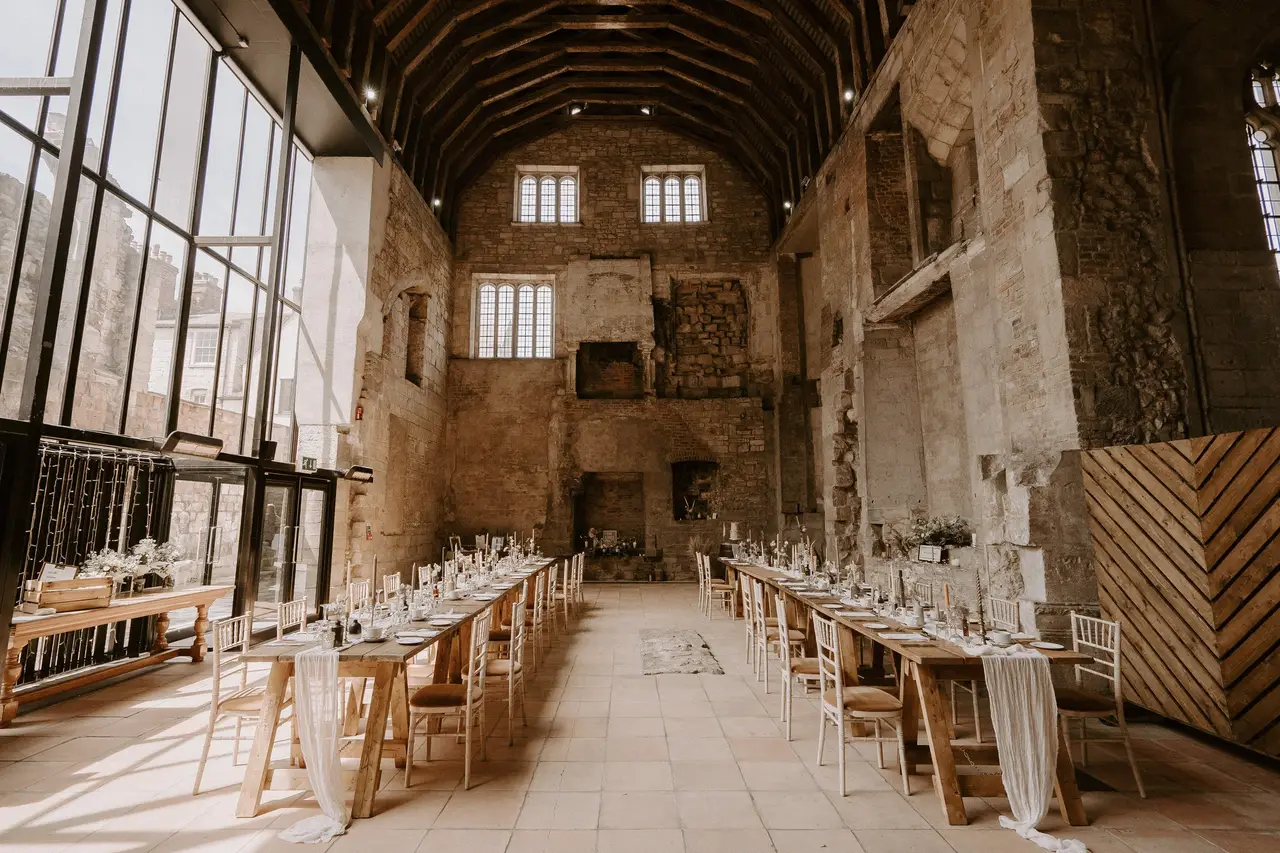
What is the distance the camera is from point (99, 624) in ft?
16.4

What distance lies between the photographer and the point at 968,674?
3.07 m

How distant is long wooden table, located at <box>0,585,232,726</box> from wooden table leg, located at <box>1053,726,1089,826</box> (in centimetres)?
597

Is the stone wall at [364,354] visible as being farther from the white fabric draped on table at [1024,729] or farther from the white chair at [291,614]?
the white fabric draped on table at [1024,729]

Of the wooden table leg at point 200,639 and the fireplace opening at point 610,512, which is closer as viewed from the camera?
the wooden table leg at point 200,639

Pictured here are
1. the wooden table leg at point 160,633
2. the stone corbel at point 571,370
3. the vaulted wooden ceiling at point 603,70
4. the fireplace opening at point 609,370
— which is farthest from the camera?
the fireplace opening at point 609,370

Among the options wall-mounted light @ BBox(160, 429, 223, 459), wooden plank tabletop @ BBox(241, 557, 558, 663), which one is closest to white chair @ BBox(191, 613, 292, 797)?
wooden plank tabletop @ BBox(241, 557, 558, 663)

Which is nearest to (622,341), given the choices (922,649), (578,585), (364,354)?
(364,354)

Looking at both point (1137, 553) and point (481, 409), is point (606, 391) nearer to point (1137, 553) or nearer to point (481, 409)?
point (481, 409)

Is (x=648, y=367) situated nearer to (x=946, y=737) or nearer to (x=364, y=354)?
(x=364, y=354)

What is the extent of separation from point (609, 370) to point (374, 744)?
11138 mm

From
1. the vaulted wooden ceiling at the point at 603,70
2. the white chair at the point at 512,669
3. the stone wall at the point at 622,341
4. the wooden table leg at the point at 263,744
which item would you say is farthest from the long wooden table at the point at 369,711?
the stone wall at the point at 622,341

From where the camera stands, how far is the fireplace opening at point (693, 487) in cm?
1320

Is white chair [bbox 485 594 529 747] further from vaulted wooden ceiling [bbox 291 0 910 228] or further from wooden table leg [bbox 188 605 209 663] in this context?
vaulted wooden ceiling [bbox 291 0 910 228]

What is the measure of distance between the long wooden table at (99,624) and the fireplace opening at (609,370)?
→ 8.38m
